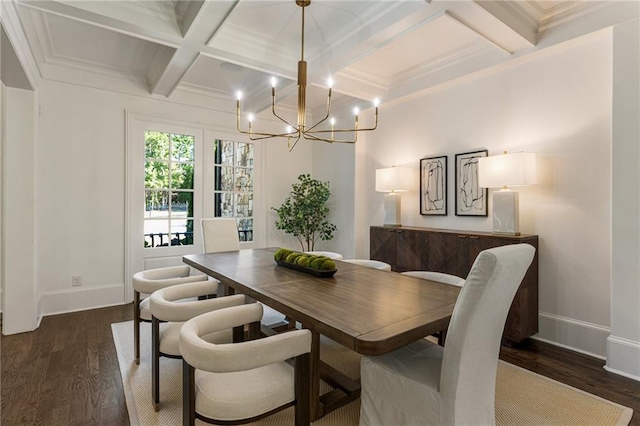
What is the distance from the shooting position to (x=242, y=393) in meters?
1.32

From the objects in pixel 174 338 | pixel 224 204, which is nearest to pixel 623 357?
pixel 174 338

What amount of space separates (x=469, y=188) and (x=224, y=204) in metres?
3.32

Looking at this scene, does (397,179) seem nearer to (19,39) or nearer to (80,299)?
(19,39)

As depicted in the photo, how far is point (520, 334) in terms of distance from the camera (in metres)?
2.77

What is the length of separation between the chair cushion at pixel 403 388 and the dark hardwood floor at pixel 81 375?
1373 millimetres

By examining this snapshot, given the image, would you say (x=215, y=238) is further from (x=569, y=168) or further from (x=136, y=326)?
(x=569, y=168)

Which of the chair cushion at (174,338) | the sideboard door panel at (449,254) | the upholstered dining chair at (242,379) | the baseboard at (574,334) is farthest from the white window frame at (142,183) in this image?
the baseboard at (574,334)

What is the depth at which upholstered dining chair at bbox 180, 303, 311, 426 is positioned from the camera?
4.09ft

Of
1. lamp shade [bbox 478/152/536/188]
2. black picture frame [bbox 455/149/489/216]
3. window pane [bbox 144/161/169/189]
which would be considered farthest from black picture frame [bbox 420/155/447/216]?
window pane [bbox 144/161/169/189]

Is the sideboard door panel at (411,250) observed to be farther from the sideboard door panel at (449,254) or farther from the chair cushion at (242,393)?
the chair cushion at (242,393)

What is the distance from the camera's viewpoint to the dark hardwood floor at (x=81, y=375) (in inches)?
75.9

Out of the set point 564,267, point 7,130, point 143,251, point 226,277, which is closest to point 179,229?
point 143,251

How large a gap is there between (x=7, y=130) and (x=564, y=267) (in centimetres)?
523

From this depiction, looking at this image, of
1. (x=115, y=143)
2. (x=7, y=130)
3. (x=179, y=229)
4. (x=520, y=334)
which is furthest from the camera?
(x=179, y=229)
